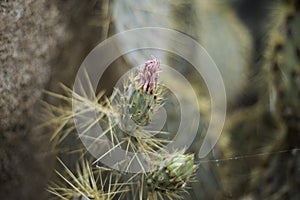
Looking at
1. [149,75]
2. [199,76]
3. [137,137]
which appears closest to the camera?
[149,75]

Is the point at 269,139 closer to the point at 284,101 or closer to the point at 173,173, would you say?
the point at 284,101

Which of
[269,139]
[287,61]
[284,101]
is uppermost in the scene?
[287,61]

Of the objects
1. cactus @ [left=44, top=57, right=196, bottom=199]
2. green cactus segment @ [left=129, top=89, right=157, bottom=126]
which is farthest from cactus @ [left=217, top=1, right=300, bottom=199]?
green cactus segment @ [left=129, top=89, right=157, bottom=126]

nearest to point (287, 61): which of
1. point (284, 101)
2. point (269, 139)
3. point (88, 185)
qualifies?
point (284, 101)

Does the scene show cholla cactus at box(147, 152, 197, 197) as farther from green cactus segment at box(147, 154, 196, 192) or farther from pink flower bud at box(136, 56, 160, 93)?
pink flower bud at box(136, 56, 160, 93)

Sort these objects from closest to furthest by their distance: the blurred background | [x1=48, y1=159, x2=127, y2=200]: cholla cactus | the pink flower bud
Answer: the pink flower bud, [x1=48, y1=159, x2=127, y2=200]: cholla cactus, the blurred background

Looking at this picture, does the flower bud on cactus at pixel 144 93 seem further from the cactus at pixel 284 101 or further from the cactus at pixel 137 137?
the cactus at pixel 284 101
